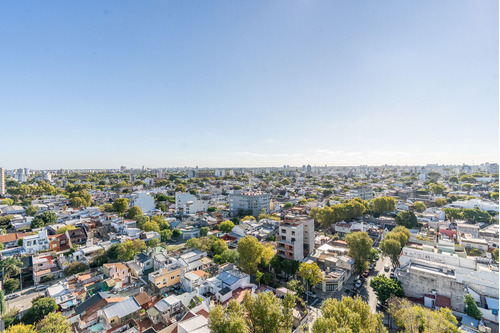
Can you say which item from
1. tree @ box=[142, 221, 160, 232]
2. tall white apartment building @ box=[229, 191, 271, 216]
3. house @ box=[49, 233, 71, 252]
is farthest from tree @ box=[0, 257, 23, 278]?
tall white apartment building @ box=[229, 191, 271, 216]

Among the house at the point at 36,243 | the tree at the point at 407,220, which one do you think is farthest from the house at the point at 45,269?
the tree at the point at 407,220

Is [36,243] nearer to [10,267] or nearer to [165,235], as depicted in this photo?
[10,267]

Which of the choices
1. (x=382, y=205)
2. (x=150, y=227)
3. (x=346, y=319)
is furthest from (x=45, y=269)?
(x=382, y=205)

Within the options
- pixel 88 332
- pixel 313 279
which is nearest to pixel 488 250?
pixel 313 279

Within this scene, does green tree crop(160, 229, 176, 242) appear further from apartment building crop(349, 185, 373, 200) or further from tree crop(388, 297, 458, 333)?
apartment building crop(349, 185, 373, 200)

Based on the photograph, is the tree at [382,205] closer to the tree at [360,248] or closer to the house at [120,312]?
the tree at [360,248]

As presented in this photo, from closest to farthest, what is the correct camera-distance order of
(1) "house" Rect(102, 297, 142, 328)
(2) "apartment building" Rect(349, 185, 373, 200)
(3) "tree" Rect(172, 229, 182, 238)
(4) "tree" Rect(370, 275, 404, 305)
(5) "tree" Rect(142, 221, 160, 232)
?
(1) "house" Rect(102, 297, 142, 328) → (4) "tree" Rect(370, 275, 404, 305) → (5) "tree" Rect(142, 221, 160, 232) → (3) "tree" Rect(172, 229, 182, 238) → (2) "apartment building" Rect(349, 185, 373, 200)
